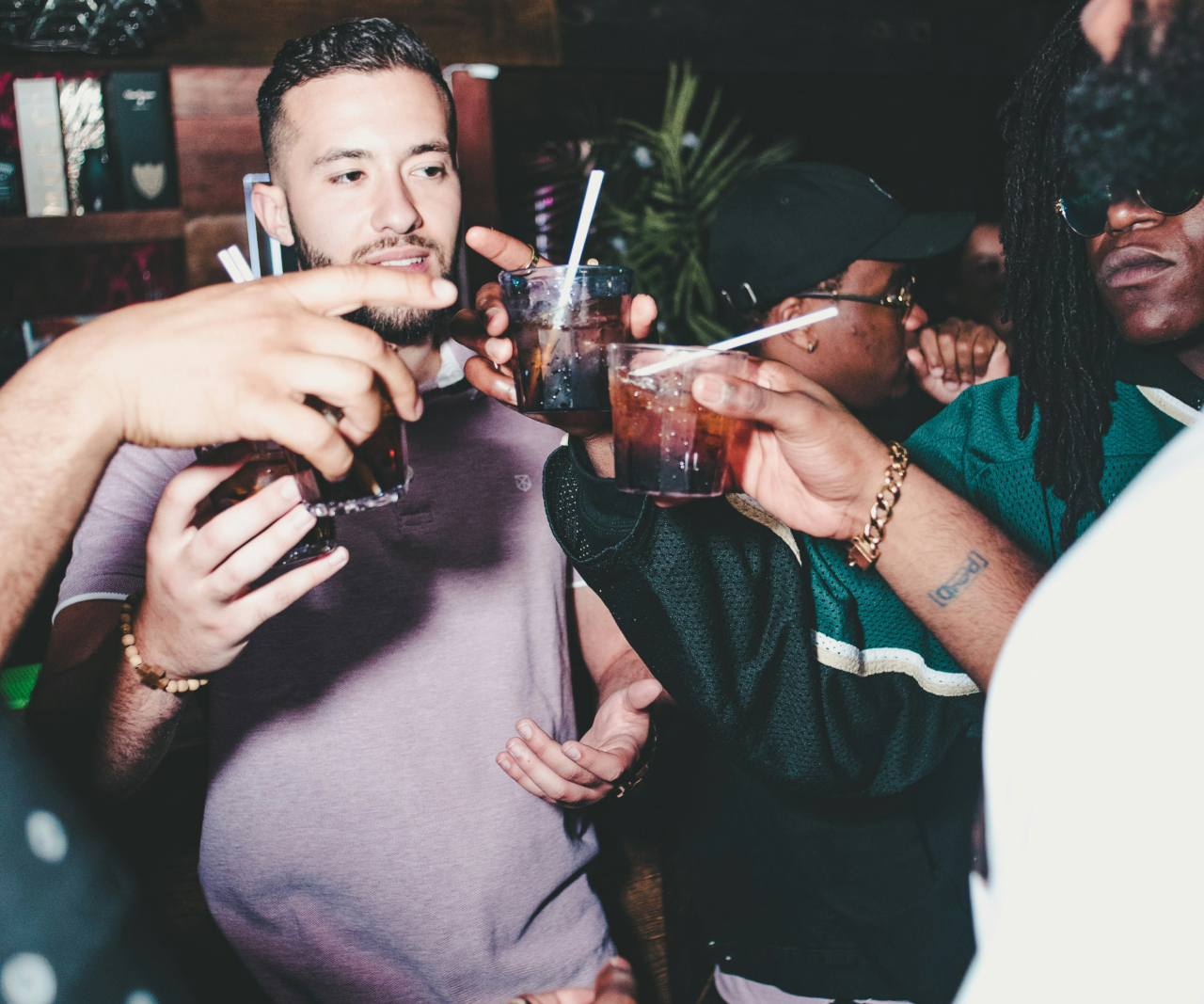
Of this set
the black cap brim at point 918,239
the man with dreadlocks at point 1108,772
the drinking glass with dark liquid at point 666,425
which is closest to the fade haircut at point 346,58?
the drinking glass with dark liquid at point 666,425

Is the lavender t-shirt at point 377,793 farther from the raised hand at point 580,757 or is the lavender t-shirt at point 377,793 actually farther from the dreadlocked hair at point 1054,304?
the dreadlocked hair at point 1054,304

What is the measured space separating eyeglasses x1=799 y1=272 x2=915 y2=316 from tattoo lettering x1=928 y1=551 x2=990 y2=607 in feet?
5.63

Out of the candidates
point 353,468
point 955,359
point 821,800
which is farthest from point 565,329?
point 955,359

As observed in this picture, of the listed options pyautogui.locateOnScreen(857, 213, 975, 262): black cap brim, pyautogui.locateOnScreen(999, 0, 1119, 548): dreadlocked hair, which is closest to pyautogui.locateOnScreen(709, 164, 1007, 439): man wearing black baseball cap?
pyautogui.locateOnScreen(857, 213, 975, 262): black cap brim

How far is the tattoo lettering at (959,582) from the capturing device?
1.15m

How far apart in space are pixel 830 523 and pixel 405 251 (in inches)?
40.2

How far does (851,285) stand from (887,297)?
0.13 m

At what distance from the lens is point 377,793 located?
4.91ft

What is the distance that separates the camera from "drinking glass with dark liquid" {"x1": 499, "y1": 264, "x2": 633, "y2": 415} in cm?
A: 123

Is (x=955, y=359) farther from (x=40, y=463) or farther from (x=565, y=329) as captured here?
(x=40, y=463)

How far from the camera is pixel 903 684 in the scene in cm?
146

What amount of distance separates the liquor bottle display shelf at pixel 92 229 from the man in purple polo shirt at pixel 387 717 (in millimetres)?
1472

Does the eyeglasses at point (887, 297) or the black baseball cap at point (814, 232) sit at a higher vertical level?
the black baseball cap at point (814, 232)

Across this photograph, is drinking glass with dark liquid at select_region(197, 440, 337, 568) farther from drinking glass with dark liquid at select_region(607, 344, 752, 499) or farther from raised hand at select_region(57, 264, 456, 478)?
drinking glass with dark liquid at select_region(607, 344, 752, 499)
